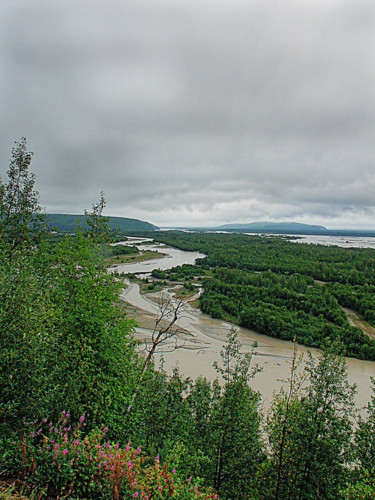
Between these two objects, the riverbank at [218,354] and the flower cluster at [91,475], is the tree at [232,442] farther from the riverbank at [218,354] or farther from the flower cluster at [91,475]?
the riverbank at [218,354]

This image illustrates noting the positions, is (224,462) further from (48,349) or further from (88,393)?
(48,349)

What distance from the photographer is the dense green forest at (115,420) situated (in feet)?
14.3

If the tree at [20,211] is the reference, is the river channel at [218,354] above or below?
below

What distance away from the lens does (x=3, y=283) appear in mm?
5344

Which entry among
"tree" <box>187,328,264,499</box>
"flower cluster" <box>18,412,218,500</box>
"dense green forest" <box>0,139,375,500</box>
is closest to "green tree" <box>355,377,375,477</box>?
"dense green forest" <box>0,139,375,500</box>

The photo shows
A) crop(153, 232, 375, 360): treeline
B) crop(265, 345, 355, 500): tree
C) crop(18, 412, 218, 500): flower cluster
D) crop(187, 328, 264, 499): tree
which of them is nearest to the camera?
crop(18, 412, 218, 500): flower cluster

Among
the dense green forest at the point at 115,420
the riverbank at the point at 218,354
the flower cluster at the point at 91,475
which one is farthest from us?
the riverbank at the point at 218,354

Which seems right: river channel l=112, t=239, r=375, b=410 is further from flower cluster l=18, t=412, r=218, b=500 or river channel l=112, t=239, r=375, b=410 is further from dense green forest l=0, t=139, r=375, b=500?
flower cluster l=18, t=412, r=218, b=500

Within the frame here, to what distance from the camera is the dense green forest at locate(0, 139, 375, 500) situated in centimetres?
435

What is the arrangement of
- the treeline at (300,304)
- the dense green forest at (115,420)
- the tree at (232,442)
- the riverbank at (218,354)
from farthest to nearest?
the treeline at (300,304) < the riverbank at (218,354) < the tree at (232,442) < the dense green forest at (115,420)

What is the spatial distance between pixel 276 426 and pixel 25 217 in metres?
10.0

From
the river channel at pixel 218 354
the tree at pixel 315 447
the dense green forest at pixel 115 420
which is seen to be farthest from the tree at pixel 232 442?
the river channel at pixel 218 354

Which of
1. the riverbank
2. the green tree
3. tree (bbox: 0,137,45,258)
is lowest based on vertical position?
the riverbank

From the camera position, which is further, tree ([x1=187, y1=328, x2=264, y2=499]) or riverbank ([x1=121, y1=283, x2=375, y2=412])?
riverbank ([x1=121, y1=283, x2=375, y2=412])
